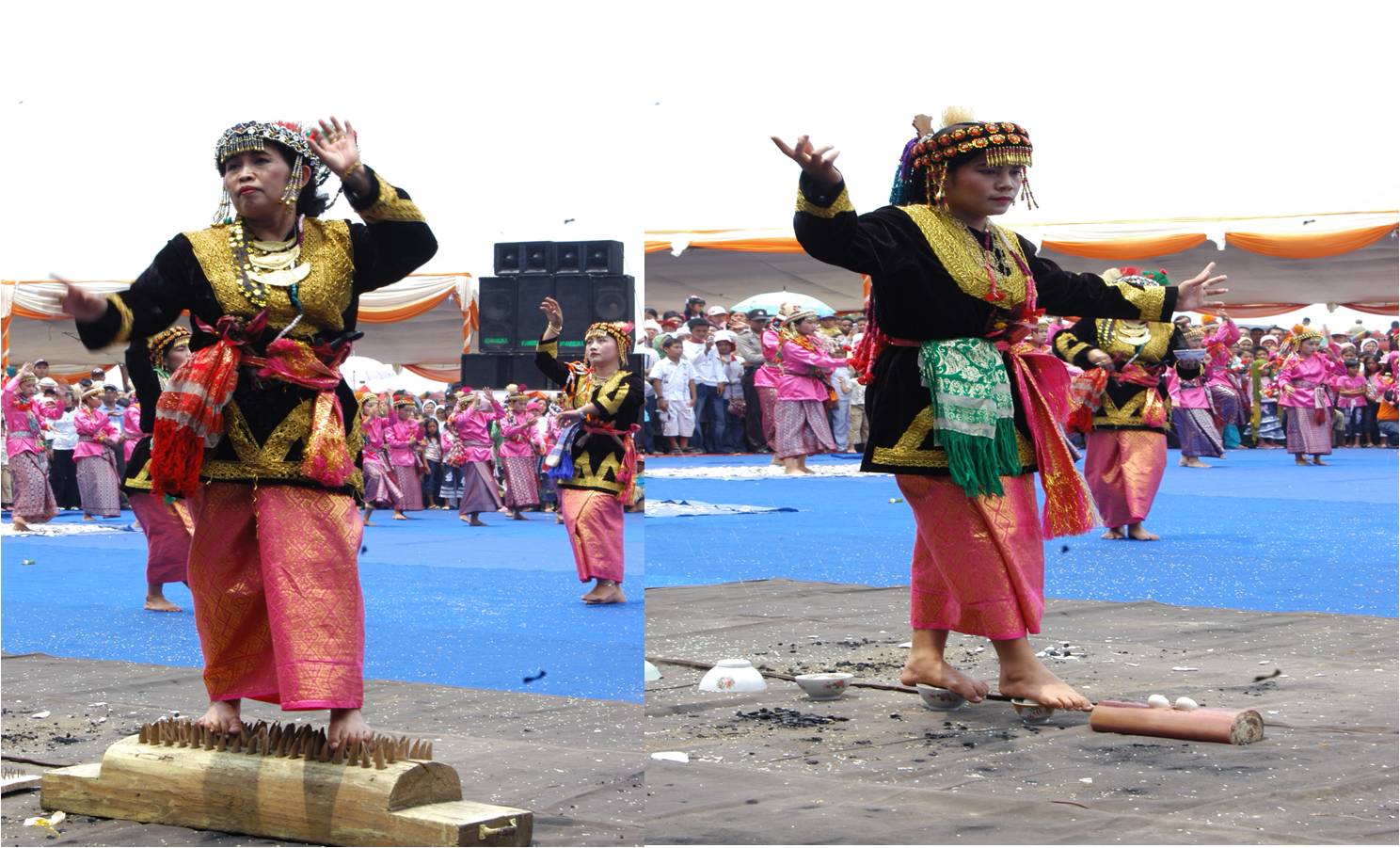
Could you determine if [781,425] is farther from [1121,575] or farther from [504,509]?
[1121,575]

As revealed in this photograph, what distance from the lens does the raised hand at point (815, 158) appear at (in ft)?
12.6

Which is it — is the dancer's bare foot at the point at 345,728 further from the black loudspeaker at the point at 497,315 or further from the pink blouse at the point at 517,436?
the pink blouse at the point at 517,436

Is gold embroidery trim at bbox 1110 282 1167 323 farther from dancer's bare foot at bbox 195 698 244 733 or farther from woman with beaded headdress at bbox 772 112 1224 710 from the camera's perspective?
dancer's bare foot at bbox 195 698 244 733

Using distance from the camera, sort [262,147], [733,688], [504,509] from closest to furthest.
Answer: [262,147] < [733,688] < [504,509]

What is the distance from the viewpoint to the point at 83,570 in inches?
389

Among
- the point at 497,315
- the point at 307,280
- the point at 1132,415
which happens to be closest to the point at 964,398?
the point at 307,280

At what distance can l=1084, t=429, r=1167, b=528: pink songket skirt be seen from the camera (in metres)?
9.13

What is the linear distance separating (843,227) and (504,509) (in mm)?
12079

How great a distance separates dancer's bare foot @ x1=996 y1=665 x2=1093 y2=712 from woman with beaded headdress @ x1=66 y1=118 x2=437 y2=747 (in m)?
1.61

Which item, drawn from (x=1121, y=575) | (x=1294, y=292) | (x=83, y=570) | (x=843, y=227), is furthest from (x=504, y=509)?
(x=843, y=227)

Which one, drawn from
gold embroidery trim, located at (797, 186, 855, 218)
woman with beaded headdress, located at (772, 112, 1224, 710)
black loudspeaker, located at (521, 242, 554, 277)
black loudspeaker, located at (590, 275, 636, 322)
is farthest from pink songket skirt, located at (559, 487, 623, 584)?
gold embroidery trim, located at (797, 186, 855, 218)

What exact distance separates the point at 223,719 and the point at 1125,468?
21.3 ft

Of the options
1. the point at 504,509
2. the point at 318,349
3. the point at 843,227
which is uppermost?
the point at 843,227

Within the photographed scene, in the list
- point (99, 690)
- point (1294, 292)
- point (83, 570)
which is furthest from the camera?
point (1294, 292)
